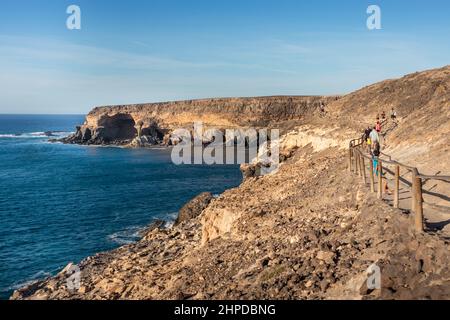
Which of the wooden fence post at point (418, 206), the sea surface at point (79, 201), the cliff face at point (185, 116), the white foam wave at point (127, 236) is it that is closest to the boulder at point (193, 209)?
the white foam wave at point (127, 236)

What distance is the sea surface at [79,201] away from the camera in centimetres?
2431

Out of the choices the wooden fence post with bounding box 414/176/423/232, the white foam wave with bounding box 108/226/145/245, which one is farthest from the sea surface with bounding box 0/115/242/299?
the wooden fence post with bounding box 414/176/423/232

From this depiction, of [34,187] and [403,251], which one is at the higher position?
[403,251]

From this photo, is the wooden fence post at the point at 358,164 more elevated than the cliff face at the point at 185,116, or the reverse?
the cliff face at the point at 185,116

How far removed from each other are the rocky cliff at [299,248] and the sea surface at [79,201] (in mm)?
4389

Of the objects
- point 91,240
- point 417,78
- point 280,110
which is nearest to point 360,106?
point 417,78

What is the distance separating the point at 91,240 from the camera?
86.8 ft

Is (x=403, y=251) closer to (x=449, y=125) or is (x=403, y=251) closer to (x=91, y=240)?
(x=449, y=125)

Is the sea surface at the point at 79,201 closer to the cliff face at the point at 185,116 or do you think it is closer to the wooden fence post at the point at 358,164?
the wooden fence post at the point at 358,164

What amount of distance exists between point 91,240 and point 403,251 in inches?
884

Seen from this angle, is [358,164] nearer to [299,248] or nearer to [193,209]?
[299,248]

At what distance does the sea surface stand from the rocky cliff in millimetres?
4389

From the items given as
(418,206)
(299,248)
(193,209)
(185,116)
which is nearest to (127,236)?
(193,209)

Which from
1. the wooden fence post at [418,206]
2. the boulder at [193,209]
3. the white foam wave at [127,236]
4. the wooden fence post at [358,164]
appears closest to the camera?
the wooden fence post at [418,206]
